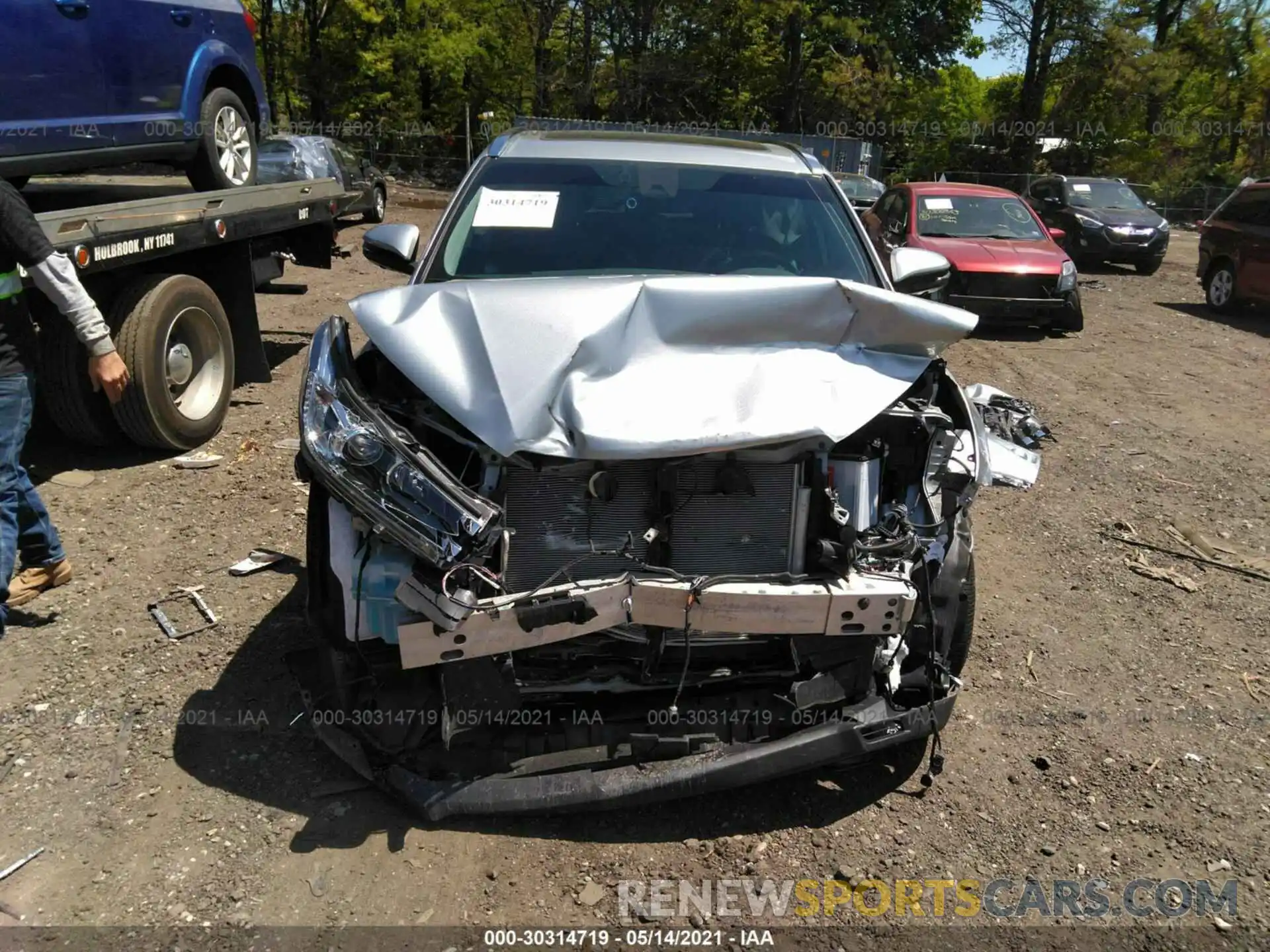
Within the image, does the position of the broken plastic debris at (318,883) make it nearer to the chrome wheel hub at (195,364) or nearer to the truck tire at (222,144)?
the chrome wheel hub at (195,364)

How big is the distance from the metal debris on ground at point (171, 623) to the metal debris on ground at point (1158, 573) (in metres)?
4.52

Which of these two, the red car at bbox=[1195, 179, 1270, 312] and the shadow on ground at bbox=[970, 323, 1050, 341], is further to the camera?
the red car at bbox=[1195, 179, 1270, 312]

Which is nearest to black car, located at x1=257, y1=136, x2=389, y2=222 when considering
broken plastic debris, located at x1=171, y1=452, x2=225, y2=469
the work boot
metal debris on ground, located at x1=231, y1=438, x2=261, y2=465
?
metal debris on ground, located at x1=231, y1=438, x2=261, y2=465

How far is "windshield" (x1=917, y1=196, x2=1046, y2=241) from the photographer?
11.5 m

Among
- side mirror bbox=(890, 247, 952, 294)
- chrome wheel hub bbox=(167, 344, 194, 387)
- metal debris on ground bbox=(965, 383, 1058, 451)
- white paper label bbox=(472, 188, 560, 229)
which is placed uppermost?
white paper label bbox=(472, 188, 560, 229)

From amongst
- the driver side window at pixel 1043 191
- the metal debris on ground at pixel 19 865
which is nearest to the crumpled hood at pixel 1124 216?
the driver side window at pixel 1043 191

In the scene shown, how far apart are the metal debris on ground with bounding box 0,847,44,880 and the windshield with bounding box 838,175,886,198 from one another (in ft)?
51.2

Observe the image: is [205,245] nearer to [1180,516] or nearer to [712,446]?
[712,446]

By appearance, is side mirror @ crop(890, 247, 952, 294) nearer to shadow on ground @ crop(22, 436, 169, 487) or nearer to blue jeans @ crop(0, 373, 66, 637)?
blue jeans @ crop(0, 373, 66, 637)

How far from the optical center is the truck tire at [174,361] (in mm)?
5344

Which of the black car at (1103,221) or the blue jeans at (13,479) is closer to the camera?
the blue jeans at (13,479)

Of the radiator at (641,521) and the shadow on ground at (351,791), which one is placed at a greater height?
the radiator at (641,521)

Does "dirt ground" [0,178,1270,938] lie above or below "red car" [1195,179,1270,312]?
below

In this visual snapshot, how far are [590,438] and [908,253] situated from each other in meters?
2.16
